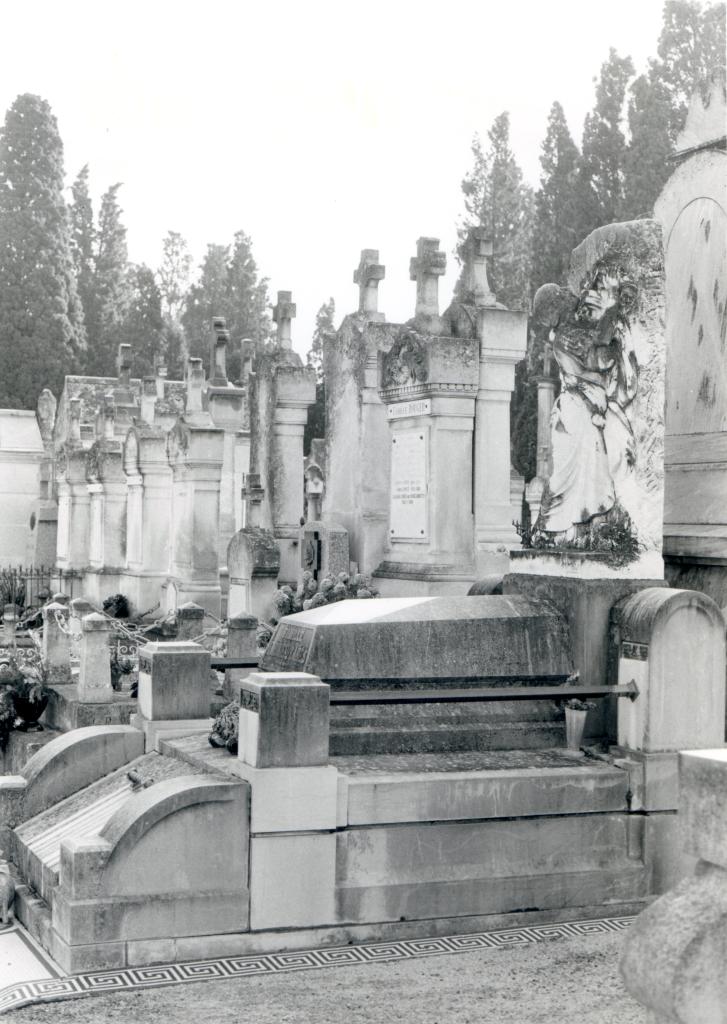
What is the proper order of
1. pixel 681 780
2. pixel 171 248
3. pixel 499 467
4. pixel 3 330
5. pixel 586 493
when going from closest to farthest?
1. pixel 681 780
2. pixel 586 493
3. pixel 499 467
4. pixel 3 330
5. pixel 171 248

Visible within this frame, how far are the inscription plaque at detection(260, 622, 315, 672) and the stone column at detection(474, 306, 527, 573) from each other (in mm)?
6236

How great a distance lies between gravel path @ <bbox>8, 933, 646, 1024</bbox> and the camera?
5.04m

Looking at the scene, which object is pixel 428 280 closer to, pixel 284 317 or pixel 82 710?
pixel 284 317

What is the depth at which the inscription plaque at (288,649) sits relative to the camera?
6973 mm

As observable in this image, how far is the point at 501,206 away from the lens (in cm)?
4453

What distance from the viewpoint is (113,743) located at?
7.75 metres

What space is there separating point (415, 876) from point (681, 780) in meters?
3.10

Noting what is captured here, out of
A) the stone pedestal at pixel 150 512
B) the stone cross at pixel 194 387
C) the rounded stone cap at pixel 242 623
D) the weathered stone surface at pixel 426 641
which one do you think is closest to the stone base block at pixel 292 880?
the weathered stone surface at pixel 426 641

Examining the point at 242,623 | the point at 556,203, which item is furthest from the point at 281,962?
the point at 556,203

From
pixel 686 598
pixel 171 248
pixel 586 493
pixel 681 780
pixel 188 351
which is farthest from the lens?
pixel 171 248

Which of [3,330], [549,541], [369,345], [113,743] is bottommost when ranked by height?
[113,743]

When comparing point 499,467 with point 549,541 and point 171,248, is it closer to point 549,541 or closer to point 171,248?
point 549,541

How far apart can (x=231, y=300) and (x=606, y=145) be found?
80.4ft

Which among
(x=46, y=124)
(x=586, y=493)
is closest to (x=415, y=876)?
(x=586, y=493)
